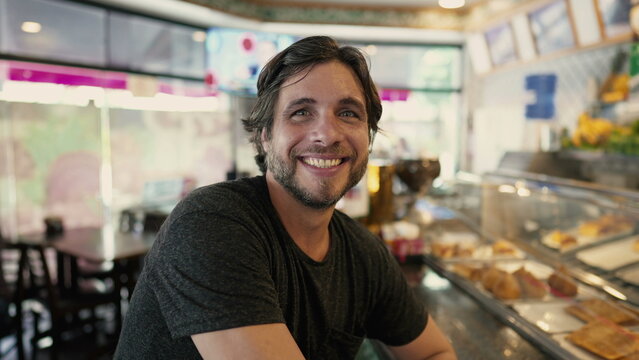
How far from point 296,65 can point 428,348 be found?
839mm

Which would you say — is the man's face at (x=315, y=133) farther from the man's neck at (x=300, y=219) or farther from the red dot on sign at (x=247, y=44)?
the red dot on sign at (x=247, y=44)

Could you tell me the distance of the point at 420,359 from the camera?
1.34 metres

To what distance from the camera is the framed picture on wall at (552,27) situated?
14.4 feet

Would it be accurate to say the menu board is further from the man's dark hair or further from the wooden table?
the man's dark hair

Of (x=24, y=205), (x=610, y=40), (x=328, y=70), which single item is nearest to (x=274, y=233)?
(x=328, y=70)

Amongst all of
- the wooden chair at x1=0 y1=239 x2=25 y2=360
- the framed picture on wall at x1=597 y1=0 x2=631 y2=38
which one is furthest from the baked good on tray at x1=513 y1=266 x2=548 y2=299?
the framed picture on wall at x1=597 y1=0 x2=631 y2=38

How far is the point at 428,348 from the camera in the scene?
1322 millimetres

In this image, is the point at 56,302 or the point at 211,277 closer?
the point at 211,277

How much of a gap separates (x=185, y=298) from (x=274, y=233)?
0.28 metres

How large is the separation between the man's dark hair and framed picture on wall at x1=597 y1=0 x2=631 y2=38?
131 inches

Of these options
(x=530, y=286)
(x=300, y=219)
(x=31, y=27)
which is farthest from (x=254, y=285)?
(x=31, y=27)

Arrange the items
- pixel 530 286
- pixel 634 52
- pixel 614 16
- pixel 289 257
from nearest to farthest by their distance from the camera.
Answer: pixel 289 257
pixel 530 286
pixel 634 52
pixel 614 16

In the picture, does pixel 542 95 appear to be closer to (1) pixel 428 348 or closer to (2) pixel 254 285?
(1) pixel 428 348

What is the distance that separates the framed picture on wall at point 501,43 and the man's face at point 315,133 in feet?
15.2
